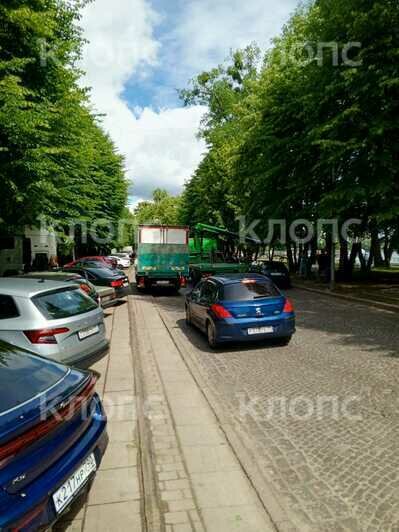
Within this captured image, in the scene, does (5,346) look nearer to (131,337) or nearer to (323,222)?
(131,337)

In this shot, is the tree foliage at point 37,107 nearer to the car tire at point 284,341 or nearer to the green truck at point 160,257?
the green truck at point 160,257

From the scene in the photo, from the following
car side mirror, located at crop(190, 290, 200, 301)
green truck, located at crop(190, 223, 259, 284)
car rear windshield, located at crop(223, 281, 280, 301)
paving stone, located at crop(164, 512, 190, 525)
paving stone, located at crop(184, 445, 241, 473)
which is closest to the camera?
paving stone, located at crop(164, 512, 190, 525)

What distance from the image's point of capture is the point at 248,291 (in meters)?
8.17

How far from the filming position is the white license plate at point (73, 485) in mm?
2541

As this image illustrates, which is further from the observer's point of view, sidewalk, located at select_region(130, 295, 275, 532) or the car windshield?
the car windshield

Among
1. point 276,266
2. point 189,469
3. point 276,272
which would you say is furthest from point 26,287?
point 276,266

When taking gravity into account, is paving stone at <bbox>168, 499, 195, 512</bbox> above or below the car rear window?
below

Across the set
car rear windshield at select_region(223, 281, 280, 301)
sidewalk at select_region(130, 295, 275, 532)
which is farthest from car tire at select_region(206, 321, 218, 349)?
sidewalk at select_region(130, 295, 275, 532)

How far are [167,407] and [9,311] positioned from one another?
2.87 meters

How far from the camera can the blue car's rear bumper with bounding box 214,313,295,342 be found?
25.6 ft

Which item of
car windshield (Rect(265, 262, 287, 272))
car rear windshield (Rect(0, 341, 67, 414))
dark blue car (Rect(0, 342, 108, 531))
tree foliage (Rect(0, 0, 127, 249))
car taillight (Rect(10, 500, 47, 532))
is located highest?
tree foliage (Rect(0, 0, 127, 249))

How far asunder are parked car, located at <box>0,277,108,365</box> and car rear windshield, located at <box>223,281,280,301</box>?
2.97 m

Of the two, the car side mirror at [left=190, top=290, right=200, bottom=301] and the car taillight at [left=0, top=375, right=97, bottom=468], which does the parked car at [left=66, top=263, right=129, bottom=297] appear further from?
the car taillight at [left=0, top=375, right=97, bottom=468]

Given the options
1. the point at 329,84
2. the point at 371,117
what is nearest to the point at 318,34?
the point at 329,84
